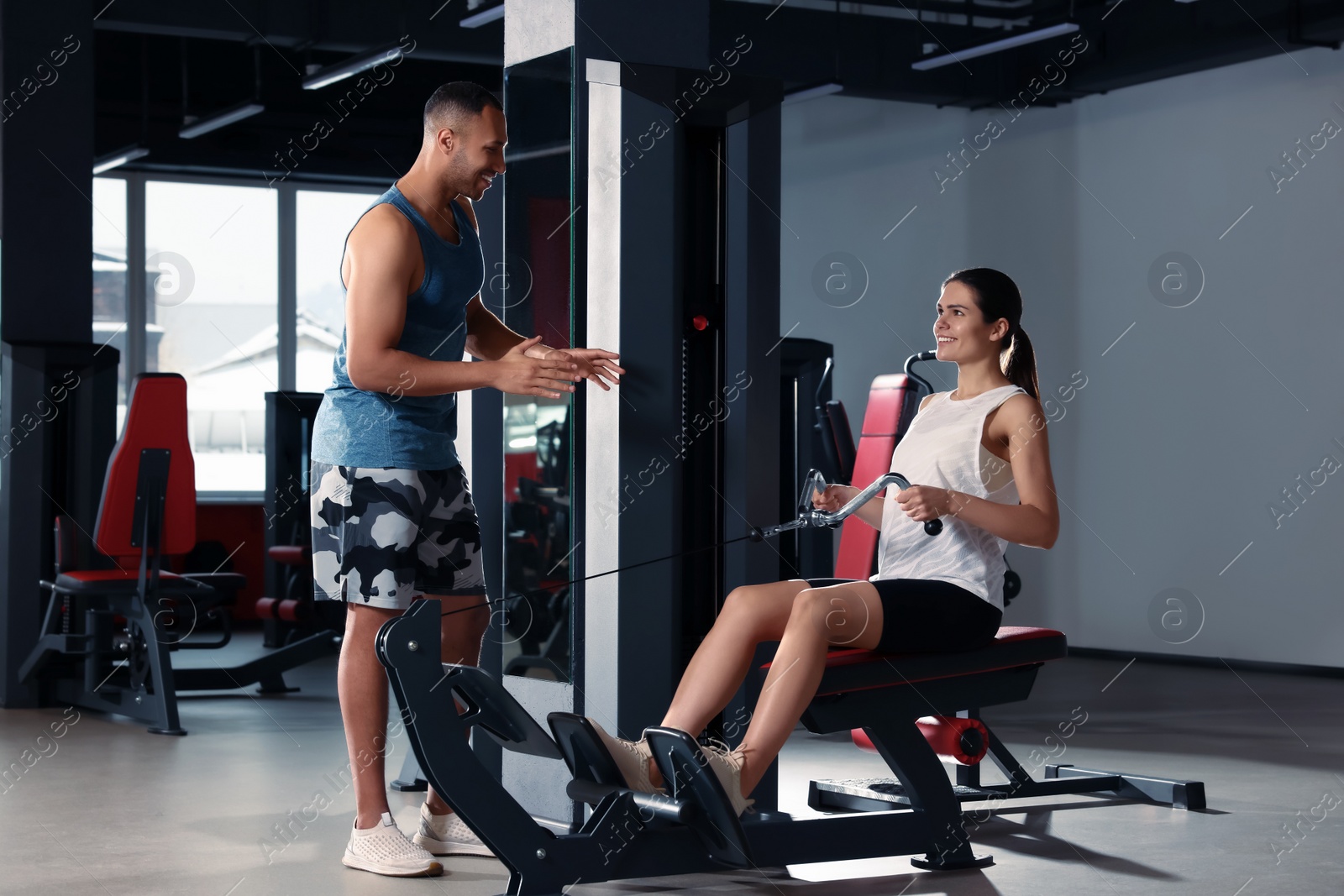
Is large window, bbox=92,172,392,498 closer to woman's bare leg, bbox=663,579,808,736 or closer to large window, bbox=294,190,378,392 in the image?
large window, bbox=294,190,378,392

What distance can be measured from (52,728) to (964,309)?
3432 millimetres

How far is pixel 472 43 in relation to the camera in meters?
7.77

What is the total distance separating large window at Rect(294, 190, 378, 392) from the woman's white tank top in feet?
25.7

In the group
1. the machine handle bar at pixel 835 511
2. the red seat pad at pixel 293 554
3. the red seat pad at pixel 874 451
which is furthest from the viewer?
the red seat pad at pixel 293 554

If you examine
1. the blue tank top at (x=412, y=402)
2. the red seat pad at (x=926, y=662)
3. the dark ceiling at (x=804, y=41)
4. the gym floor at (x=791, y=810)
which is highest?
the dark ceiling at (x=804, y=41)

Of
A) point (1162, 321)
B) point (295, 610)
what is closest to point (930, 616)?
point (295, 610)

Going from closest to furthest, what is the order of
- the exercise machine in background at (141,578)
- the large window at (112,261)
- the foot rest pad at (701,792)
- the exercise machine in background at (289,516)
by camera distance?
the foot rest pad at (701,792), the exercise machine in background at (141,578), the exercise machine in background at (289,516), the large window at (112,261)

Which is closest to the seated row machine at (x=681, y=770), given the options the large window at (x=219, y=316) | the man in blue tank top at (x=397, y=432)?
the man in blue tank top at (x=397, y=432)

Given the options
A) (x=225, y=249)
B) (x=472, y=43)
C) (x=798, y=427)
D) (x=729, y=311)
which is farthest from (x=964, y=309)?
(x=225, y=249)

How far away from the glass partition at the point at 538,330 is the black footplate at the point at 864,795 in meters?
0.74

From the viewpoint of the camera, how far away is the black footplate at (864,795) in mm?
3553

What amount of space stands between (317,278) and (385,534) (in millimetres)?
7929

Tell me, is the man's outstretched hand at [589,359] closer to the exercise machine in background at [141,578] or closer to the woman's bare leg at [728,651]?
the woman's bare leg at [728,651]

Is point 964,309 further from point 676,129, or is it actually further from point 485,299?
point 485,299
